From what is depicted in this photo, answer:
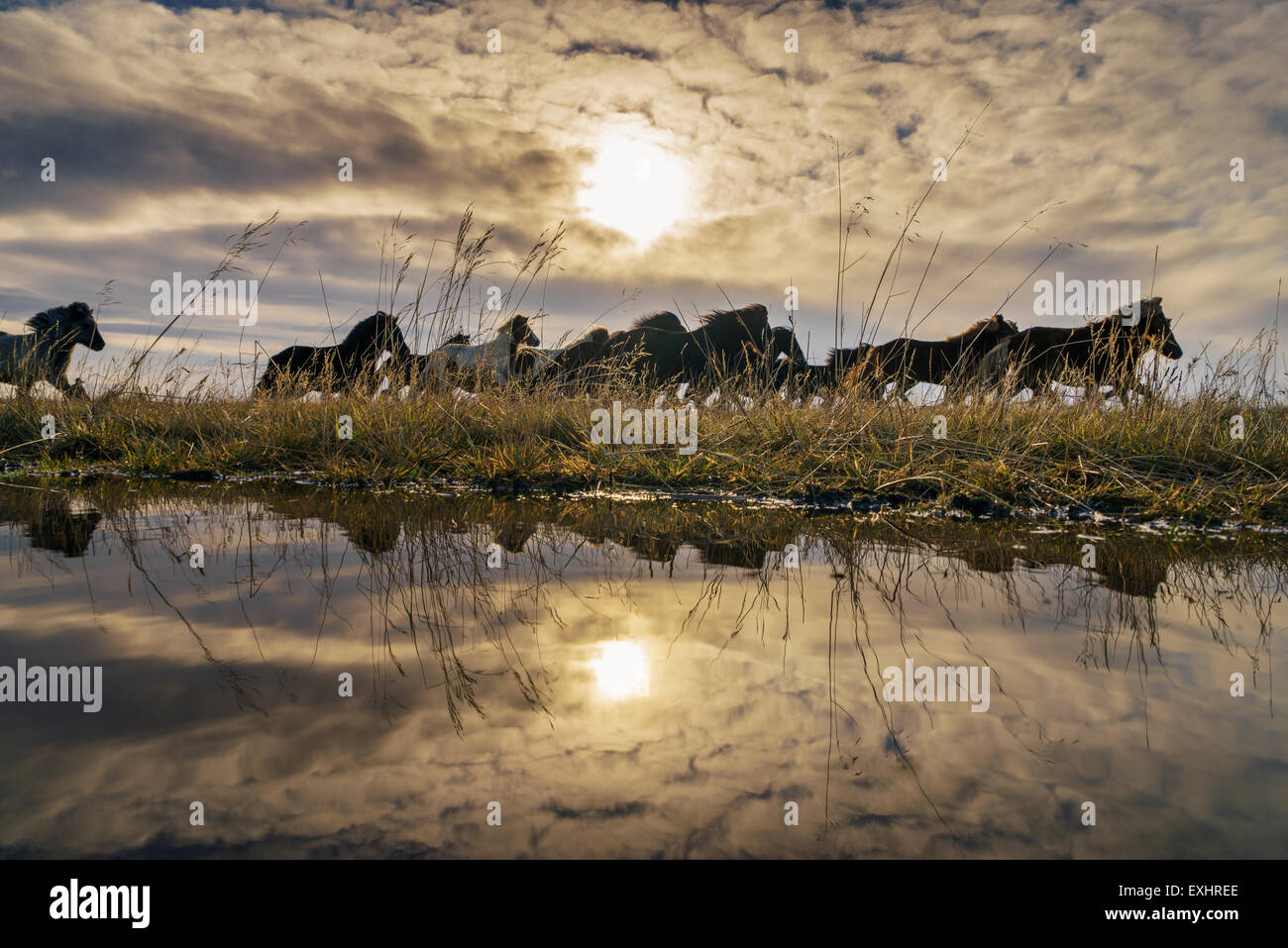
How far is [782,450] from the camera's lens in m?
4.68

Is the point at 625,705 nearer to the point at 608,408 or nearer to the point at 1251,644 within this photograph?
the point at 1251,644

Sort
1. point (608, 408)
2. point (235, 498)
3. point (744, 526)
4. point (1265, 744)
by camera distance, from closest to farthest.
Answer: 1. point (1265, 744)
2. point (744, 526)
3. point (235, 498)
4. point (608, 408)

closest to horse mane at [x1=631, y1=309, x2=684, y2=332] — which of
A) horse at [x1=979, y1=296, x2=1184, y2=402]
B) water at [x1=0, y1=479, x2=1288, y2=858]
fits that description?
horse at [x1=979, y1=296, x2=1184, y2=402]

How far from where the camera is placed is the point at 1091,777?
0.94 m

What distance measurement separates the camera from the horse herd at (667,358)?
5.62m

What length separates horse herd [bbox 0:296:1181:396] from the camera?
5616 millimetres

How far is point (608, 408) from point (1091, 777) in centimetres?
486

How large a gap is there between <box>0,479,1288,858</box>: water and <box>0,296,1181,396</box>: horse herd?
3.19 m

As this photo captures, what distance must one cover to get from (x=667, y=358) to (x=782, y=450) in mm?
8865

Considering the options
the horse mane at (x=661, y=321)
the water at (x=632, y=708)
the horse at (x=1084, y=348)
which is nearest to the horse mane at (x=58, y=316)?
the horse mane at (x=661, y=321)

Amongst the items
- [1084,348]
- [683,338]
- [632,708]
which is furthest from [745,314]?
[632,708]

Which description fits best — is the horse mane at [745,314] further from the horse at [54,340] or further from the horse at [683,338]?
the horse at [54,340]

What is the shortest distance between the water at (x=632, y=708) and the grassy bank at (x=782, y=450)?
1.58 meters
